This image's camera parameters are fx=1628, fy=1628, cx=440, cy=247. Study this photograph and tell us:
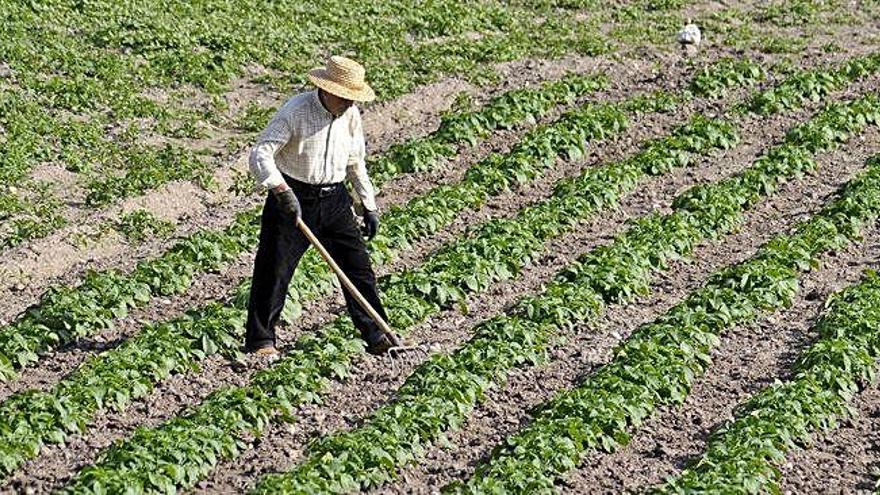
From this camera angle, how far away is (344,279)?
37.2 feet

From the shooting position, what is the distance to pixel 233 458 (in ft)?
32.7

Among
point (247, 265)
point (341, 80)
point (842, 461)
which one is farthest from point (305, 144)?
point (842, 461)

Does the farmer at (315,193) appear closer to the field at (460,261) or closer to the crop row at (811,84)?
the field at (460,261)

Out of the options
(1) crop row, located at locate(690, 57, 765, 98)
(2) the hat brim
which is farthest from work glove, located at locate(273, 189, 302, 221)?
(1) crop row, located at locate(690, 57, 765, 98)

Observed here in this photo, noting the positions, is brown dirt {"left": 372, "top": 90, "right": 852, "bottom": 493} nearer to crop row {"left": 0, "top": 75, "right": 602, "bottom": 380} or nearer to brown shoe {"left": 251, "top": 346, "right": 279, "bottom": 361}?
brown shoe {"left": 251, "top": 346, "right": 279, "bottom": 361}

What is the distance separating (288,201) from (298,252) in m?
0.59

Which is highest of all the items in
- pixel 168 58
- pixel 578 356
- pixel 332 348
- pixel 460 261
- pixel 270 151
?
pixel 270 151

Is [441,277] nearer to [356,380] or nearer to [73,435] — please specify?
[356,380]

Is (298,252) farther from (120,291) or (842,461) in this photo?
(842,461)

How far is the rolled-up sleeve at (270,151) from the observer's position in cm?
1079

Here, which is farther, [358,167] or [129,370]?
[358,167]

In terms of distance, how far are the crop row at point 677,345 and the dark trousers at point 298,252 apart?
1.73m

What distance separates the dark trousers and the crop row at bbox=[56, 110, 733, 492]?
0.27m

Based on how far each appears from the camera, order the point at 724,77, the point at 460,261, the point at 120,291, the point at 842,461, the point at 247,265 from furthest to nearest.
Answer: the point at 724,77 < the point at 247,265 < the point at 460,261 < the point at 120,291 < the point at 842,461
